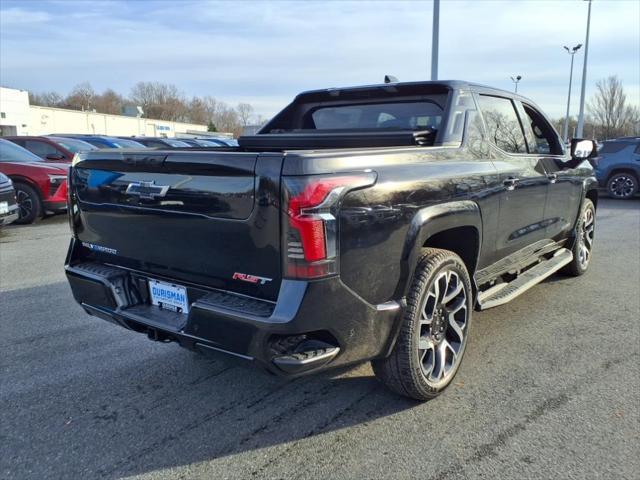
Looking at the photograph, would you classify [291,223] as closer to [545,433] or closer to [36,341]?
[545,433]

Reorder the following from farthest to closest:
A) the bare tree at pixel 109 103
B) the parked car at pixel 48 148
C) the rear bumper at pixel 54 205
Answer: the bare tree at pixel 109 103, the parked car at pixel 48 148, the rear bumper at pixel 54 205

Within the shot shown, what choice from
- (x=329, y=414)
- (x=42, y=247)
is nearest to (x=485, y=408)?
(x=329, y=414)

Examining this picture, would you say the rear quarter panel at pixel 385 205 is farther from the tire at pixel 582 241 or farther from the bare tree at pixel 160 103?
the bare tree at pixel 160 103

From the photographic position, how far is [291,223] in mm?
2309

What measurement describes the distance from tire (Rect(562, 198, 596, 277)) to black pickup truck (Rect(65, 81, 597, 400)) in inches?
75.2

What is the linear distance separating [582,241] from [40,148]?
11.2 metres

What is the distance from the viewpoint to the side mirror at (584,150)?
199 inches

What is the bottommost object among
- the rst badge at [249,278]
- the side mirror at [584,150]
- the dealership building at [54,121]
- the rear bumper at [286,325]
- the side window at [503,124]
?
the rear bumper at [286,325]

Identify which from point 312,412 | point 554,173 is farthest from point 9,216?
point 554,173

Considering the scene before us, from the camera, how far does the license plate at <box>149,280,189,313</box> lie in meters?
2.82

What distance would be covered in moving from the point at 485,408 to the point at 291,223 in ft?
5.59

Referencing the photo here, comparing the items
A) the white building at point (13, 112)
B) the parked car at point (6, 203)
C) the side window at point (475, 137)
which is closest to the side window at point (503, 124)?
the side window at point (475, 137)

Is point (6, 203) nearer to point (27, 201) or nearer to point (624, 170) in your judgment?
point (27, 201)

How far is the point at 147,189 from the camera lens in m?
2.80
